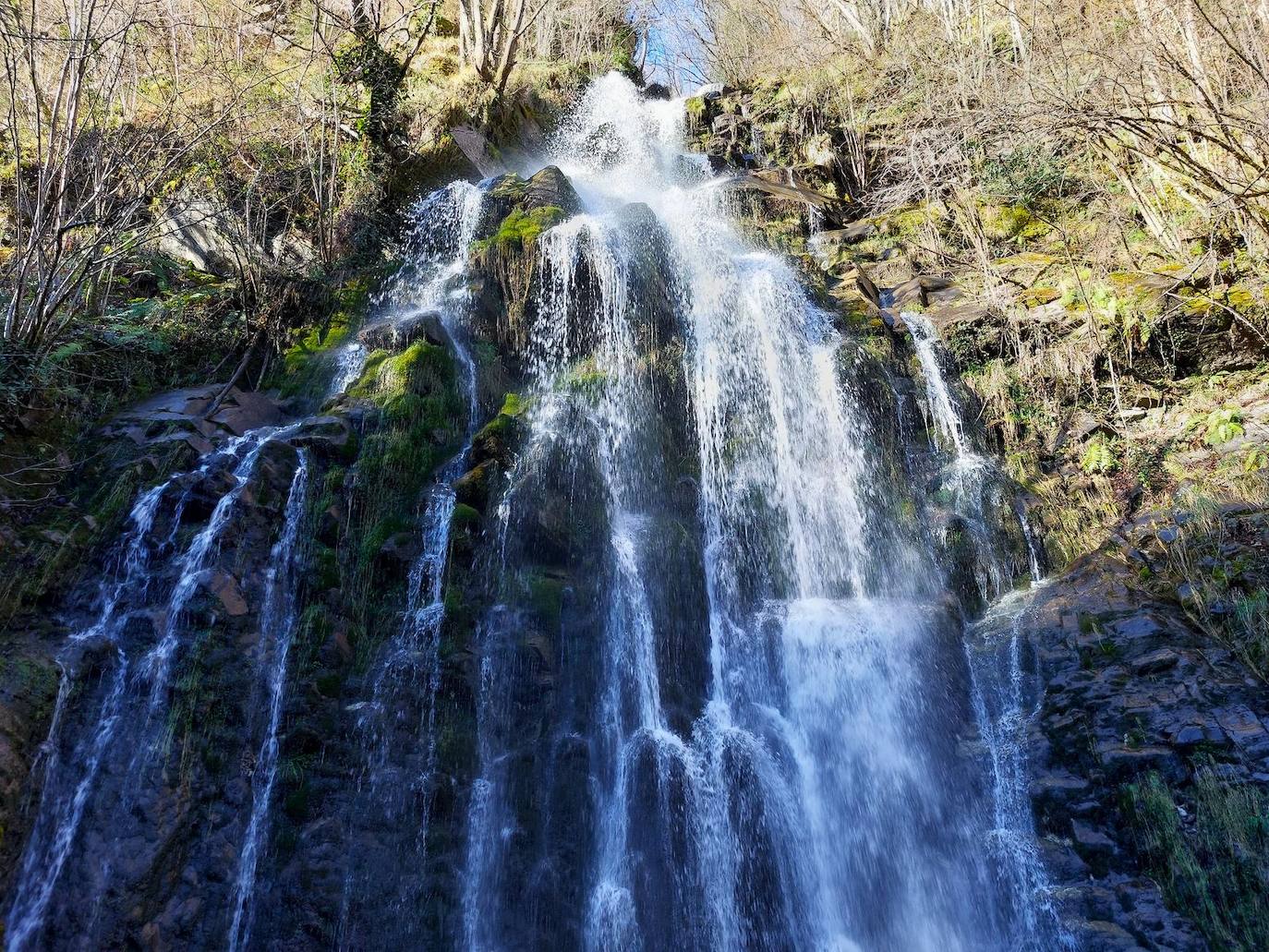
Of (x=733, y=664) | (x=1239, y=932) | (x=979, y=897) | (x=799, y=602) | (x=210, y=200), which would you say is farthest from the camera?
(x=210, y=200)

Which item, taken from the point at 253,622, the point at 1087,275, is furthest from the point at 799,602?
the point at 1087,275

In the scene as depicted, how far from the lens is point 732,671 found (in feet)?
26.4

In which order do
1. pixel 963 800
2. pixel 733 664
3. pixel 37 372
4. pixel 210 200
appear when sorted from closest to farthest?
pixel 963 800, pixel 37 372, pixel 733 664, pixel 210 200

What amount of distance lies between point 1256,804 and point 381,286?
12246 millimetres

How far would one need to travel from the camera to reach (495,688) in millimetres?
7160

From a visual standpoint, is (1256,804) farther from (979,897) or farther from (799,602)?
(799,602)

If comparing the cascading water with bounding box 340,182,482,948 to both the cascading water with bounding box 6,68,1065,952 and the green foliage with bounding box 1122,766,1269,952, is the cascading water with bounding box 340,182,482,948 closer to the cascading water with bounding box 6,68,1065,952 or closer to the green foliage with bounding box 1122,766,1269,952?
the cascading water with bounding box 6,68,1065,952

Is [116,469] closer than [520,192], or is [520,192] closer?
[116,469]

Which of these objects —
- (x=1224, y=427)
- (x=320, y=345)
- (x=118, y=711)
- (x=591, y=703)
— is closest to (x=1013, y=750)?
(x=591, y=703)

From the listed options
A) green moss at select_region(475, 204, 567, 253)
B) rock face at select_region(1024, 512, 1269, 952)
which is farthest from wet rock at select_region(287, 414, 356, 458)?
rock face at select_region(1024, 512, 1269, 952)

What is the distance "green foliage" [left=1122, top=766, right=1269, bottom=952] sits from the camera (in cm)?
532

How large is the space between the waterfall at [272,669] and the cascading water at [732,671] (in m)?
1.69

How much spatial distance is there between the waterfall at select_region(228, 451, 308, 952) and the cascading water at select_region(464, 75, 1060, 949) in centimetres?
169

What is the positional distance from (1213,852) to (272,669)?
780cm
